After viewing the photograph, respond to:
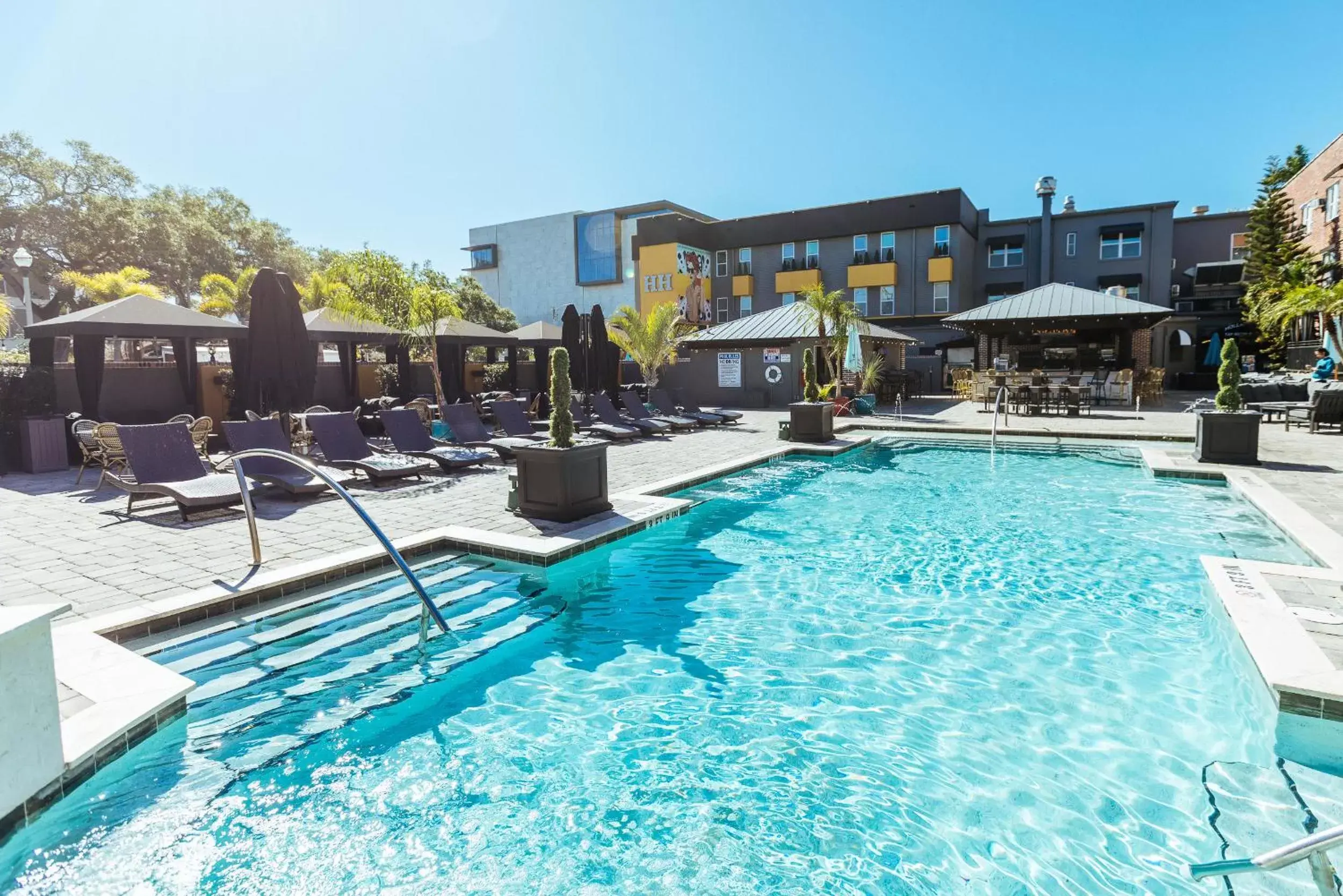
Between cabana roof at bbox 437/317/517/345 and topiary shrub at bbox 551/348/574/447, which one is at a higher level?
cabana roof at bbox 437/317/517/345

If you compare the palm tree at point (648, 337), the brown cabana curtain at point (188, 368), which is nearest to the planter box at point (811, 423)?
the palm tree at point (648, 337)

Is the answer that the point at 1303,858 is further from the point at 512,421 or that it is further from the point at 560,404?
the point at 512,421

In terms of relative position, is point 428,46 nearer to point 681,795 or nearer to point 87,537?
point 87,537

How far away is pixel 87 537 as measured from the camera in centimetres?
679

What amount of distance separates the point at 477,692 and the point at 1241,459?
1177cm

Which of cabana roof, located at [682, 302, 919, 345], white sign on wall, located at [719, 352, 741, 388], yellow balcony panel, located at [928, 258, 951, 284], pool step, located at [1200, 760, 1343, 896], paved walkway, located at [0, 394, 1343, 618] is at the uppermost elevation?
yellow balcony panel, located at [928, 258, 951, 284]

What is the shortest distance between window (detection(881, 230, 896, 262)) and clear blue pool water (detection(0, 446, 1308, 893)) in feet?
99.5

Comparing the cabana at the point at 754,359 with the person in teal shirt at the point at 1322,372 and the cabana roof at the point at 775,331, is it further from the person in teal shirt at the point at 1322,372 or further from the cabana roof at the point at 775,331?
the person in teal shirt at the point at 1322,372

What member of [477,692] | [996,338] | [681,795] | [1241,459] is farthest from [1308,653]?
[996,338]

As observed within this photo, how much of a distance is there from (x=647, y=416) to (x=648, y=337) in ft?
21.9

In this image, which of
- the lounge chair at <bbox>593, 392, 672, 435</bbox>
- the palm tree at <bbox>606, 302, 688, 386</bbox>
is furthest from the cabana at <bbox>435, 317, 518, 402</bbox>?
the palm tree at <bbox>606, 302, 688, 386</bbox>

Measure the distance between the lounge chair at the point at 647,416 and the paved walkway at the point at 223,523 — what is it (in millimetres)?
3775

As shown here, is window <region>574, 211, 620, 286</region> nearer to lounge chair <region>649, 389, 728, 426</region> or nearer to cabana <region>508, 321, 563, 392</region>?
cabana <region>508, 321, 563, 392</region>

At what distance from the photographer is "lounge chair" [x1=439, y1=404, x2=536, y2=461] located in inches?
467
